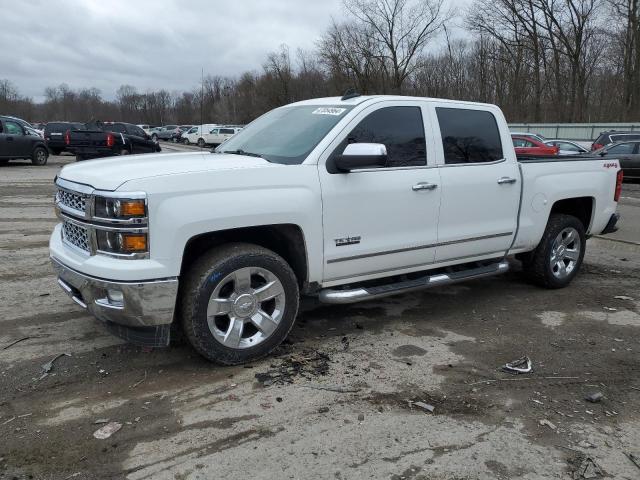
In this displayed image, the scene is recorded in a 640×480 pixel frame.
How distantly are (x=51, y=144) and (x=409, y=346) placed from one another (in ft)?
91.9

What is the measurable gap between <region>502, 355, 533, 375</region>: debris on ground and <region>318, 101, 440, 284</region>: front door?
3.73 feet

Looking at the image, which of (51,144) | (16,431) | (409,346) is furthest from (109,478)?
(51,144)

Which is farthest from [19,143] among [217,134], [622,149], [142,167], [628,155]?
[217,134]

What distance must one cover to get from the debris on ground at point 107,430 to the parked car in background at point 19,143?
63.9 ft

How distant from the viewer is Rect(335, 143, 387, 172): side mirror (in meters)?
3.98

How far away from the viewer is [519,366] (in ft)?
13.6

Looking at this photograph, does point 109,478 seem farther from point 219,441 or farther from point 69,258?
point 69,258

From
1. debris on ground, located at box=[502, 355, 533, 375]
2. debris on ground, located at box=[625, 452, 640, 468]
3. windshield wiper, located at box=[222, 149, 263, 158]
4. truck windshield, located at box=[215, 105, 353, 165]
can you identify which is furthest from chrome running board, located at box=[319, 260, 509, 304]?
debris on ground, located at box=[625, 452, 640, 468]

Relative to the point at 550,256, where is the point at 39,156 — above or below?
above

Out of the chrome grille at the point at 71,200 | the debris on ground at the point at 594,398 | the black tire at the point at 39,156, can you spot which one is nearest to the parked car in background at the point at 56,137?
the black tire at the point at 39,156

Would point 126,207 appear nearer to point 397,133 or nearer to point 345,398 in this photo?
point 345,398

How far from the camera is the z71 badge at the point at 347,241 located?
423 centimetres

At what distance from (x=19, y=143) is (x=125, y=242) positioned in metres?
19.7

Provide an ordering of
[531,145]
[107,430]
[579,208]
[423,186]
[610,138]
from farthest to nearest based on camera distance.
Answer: [610,138]
[531,145]
[579,208]
[423,186]
[107,430]
